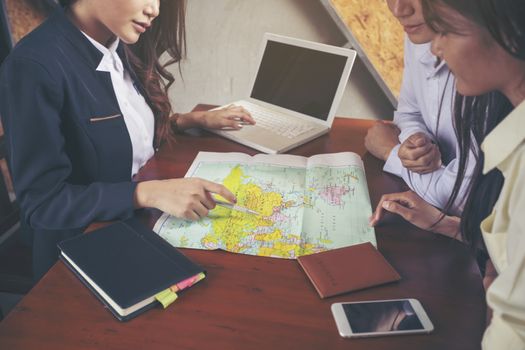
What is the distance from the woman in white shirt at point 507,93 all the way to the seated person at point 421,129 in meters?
0.33

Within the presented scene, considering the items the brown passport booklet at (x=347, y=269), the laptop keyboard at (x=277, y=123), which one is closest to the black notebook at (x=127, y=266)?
the brown passport booklet at (x=347, y=269)

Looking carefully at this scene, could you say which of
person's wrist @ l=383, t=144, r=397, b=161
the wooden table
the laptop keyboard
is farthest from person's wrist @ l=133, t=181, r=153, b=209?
person's wrist @ l=383, t=144, r=397, b=161

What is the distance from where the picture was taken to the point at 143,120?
145 cm

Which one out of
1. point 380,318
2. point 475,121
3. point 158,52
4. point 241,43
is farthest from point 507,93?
point 241,43

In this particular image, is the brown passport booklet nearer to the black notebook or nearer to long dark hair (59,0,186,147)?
the black notebook

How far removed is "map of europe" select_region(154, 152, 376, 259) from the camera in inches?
39.3

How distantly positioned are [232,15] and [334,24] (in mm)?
514

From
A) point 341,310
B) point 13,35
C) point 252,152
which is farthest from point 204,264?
point 13,35

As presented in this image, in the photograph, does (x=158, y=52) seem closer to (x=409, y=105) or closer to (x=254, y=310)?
(x=409, y=105)

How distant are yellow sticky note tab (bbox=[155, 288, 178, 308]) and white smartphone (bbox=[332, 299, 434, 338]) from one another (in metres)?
0.27

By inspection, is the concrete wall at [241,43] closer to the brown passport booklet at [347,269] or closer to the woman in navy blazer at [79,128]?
the woman in navy blazer at [79,128]

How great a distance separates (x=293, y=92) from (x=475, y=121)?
0.71 metres

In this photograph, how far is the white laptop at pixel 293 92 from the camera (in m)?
1.49

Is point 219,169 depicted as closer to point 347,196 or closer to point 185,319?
point 347,196
